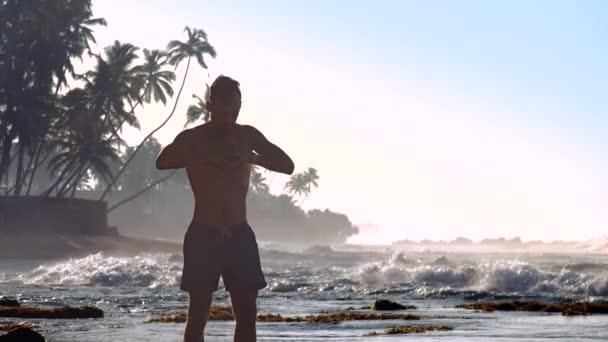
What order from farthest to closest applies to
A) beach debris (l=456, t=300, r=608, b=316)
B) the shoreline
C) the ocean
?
the shoreline → beach debris (l=456, t=300, r=608, b=316) → the ocean

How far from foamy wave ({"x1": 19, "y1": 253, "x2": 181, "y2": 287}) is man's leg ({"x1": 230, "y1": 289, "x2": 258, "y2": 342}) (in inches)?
857

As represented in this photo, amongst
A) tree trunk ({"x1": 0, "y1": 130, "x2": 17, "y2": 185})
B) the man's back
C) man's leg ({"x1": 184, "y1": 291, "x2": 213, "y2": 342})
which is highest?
tree trunk ({"x1": 0, "y1": 130, "x2": 17, "y2": 185})

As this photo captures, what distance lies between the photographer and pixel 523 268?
2667 cm

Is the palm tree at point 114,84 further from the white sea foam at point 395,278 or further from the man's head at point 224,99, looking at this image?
the man's head at point 224,99

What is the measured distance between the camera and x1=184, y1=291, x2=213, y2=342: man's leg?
5.37m

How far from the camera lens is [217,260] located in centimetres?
534

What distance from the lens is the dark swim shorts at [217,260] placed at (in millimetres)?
5328

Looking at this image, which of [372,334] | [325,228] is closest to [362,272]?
[372,334]

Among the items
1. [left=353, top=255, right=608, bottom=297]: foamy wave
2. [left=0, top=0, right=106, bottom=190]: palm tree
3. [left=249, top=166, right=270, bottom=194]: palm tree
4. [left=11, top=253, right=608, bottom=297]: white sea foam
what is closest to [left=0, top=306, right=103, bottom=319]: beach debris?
[left=11, top=253, right=608, bottom=297]: white sea foam

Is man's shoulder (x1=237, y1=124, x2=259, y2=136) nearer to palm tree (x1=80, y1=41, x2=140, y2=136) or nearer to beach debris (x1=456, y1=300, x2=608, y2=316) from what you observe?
beach debris (x1=456, y1=300, x2=608, y2=316)

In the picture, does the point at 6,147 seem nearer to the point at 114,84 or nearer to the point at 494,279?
the point at 114,84

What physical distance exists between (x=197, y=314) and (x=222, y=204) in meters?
0.59

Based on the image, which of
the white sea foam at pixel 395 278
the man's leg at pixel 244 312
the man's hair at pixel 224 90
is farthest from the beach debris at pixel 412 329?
the white sea foam at pixel 395 278

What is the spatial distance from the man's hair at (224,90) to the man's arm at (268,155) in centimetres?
20
